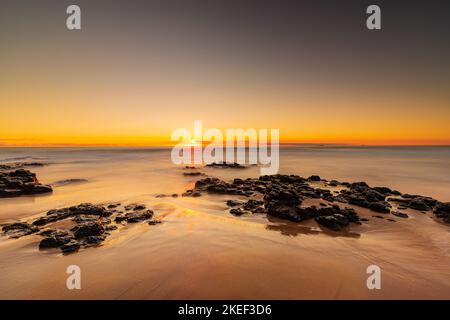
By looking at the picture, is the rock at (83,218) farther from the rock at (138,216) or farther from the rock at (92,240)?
the rock at (92,240)

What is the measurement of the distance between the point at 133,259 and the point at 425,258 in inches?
311

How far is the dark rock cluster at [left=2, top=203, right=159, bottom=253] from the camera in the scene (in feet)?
19.7

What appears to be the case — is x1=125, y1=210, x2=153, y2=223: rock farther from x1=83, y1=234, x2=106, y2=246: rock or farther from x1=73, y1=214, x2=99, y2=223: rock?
x1=83, y1=234, x2=106, y2=246: rock

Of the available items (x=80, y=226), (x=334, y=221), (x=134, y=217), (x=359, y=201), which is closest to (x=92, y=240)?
(x=80, y=226)

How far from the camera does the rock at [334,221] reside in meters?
7.55

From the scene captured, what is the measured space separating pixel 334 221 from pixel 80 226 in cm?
867

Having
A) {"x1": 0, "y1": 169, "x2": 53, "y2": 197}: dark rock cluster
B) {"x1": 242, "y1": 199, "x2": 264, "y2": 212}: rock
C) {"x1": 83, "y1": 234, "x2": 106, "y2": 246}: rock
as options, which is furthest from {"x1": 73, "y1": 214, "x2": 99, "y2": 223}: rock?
{"x1": 0, "y1": 169, "x2": 53, "y2": 197}: dark rock cluster

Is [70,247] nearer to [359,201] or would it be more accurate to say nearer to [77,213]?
[77,213]

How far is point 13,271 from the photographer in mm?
4891

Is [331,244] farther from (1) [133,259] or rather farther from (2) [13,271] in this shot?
(2) [13,271]

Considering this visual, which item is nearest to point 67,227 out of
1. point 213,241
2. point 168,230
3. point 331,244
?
point 168,230

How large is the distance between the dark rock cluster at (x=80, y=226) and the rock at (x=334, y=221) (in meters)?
6.28

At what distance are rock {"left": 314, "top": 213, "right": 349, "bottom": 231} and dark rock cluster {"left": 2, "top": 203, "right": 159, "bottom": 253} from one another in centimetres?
628
